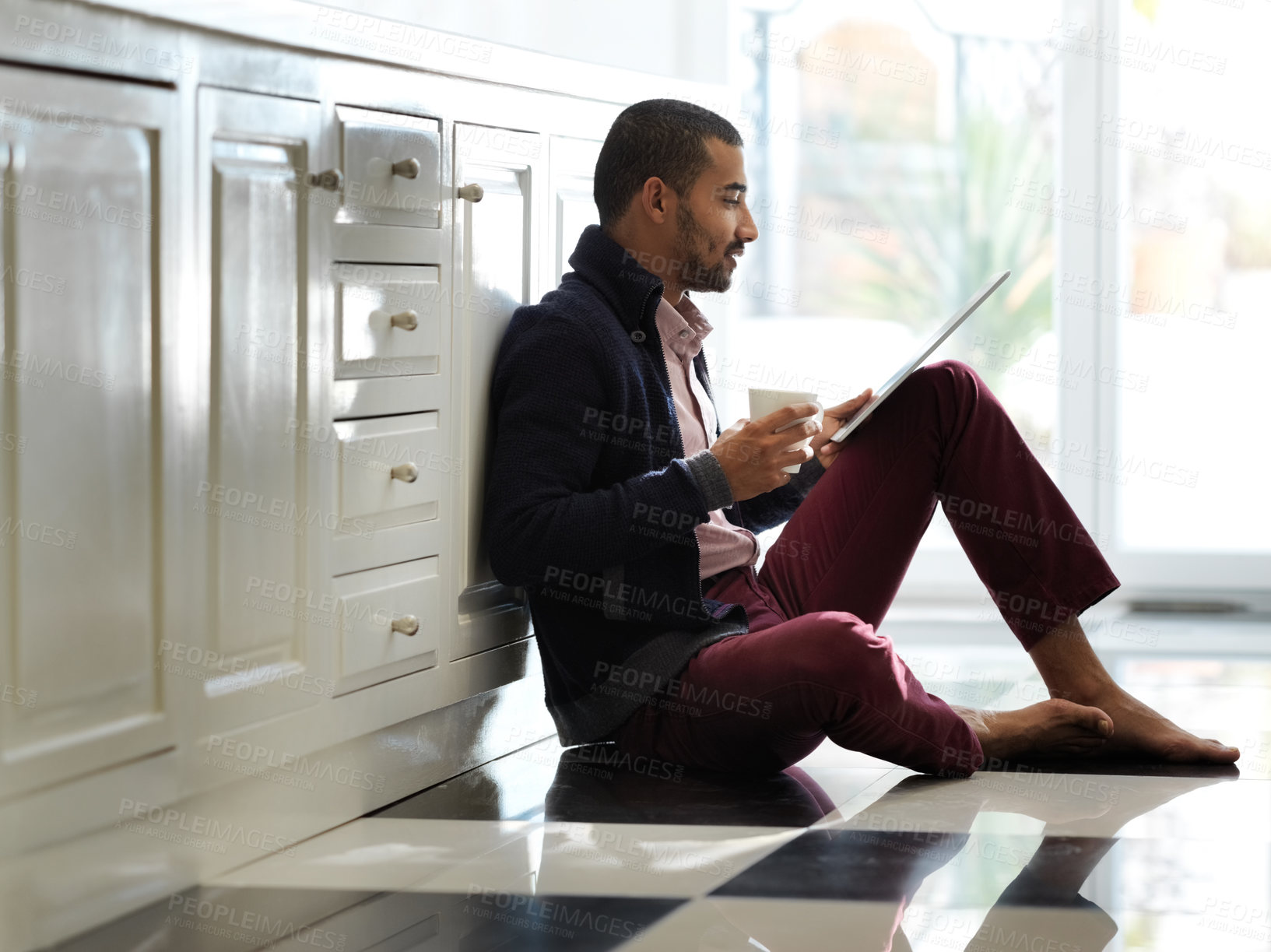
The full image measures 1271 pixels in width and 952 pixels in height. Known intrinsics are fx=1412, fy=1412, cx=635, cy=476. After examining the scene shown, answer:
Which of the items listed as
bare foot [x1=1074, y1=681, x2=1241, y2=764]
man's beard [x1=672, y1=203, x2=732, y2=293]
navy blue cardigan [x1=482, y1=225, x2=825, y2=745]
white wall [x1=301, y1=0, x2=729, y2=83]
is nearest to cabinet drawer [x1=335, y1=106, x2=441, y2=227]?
navy blue cardigan [x1=482, y1=225, x2=825, y2=745]

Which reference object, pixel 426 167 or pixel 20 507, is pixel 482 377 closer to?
pixel 426 167

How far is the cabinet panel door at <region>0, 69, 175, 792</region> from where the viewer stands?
1.18 meters

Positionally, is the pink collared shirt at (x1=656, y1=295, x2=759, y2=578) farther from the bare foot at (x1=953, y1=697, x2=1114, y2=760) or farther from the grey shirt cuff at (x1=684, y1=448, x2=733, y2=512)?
the bare foot at (x1=953, y1=697, x2=1114, y2=760)

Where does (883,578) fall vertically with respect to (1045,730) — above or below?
above

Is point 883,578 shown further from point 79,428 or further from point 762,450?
point 79,428

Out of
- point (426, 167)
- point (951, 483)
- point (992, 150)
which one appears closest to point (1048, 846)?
point (951, 483)

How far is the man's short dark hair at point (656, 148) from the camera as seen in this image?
180 cm

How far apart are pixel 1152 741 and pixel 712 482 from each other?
69 centimetres

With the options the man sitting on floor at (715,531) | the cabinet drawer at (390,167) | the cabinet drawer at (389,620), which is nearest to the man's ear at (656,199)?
the man sitting on floor at (715,531)

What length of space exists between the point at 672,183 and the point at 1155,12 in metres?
1.85

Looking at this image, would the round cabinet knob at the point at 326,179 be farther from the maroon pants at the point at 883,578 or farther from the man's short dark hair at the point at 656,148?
the maroon pants at the point at 883,578

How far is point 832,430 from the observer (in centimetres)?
192

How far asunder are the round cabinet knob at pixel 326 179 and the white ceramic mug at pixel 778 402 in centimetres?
52

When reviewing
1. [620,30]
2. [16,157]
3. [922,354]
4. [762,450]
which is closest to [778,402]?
[762,450]
